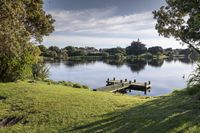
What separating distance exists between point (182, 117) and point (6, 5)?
8.72m

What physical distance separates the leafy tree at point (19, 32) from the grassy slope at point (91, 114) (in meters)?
2.78

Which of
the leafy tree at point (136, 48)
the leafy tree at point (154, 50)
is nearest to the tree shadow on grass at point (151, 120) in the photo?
the leafy tree at point (136, 48)

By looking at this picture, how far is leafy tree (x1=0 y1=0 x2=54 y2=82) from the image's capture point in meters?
14.0

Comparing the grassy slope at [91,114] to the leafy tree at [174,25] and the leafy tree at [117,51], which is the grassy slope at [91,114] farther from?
the leafy tree at [117,51]

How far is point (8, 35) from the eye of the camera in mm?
14125

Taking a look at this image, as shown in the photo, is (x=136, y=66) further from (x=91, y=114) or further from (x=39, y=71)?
(x=91, y=114)

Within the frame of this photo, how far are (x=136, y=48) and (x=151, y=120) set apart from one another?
17135 centimetres

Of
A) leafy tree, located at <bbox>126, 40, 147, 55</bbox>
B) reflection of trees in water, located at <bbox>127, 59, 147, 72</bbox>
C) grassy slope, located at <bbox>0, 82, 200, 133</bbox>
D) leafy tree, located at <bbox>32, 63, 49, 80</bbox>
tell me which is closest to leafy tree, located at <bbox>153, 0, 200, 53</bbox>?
grassy slope, located at <bbox>0, 82, 200, 133</bbox>

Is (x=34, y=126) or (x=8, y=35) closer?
(x=34, y=126)

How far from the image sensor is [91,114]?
13414 millimetres

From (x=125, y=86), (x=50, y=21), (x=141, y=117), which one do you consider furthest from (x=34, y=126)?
(x=125, y=86)

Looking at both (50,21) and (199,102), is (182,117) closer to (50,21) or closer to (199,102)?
(199,102)

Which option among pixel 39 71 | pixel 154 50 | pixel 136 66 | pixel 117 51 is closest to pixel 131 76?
pixel 136 66

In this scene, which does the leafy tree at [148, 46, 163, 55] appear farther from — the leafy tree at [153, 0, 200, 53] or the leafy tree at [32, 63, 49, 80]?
the leafy tree at [153, 0, 200, 53]
